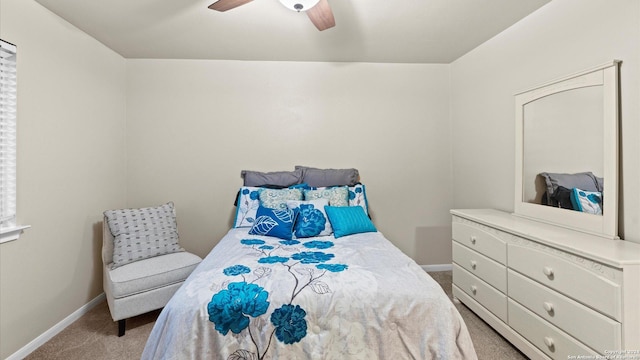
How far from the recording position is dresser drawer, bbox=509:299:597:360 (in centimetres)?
149

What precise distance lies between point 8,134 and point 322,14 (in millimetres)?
2162

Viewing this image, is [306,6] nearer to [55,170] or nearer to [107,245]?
[55,170]

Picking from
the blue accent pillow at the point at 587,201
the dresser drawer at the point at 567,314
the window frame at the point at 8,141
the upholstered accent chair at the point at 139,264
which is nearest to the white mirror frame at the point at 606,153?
the blue accent pillow at the point at 587,201

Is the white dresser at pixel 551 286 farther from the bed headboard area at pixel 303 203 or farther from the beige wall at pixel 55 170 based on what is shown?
the beige wall at pixel 55 170

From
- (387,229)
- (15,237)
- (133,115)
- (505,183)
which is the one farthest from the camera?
(387,229)

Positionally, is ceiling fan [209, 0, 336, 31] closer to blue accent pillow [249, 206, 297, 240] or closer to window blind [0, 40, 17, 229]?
window blind [0, 40, 17, 229]

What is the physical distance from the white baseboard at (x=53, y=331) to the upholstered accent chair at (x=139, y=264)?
303mm

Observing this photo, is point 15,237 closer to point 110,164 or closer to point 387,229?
point 110,164

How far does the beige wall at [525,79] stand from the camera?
1619 mm

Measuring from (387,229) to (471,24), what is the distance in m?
2.19

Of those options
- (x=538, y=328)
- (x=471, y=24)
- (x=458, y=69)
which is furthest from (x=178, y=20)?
(x=538, y=328)

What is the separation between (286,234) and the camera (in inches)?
91.7

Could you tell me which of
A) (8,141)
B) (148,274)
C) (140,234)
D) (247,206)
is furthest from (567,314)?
(8,141)

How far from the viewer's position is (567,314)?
1.53 metres
